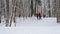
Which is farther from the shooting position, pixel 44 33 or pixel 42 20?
pixel 42 20

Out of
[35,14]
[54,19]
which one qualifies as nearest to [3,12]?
[35,14]

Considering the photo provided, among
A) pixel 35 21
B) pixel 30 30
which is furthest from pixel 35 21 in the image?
pixel 30 30

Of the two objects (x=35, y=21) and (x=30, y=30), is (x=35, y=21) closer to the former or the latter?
(x=35, y=21)

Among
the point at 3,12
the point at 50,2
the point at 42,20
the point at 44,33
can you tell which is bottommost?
the point at 44,33

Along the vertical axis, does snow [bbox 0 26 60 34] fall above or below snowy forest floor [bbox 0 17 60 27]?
below

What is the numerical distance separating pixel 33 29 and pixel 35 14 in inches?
7.3

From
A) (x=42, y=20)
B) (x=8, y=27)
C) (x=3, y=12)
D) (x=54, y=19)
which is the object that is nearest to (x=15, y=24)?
(x=8, y=27)

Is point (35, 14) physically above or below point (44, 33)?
above

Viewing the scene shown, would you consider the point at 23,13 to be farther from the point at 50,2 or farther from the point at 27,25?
the point at 50,2

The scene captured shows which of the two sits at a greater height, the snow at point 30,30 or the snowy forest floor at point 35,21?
the snowy forest floor at point 35,21

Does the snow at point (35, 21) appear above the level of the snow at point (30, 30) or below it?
above

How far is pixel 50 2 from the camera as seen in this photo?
5.09 ft

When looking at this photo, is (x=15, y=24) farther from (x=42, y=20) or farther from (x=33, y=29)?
(x=42, y=20)

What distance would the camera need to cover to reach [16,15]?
1510mm
